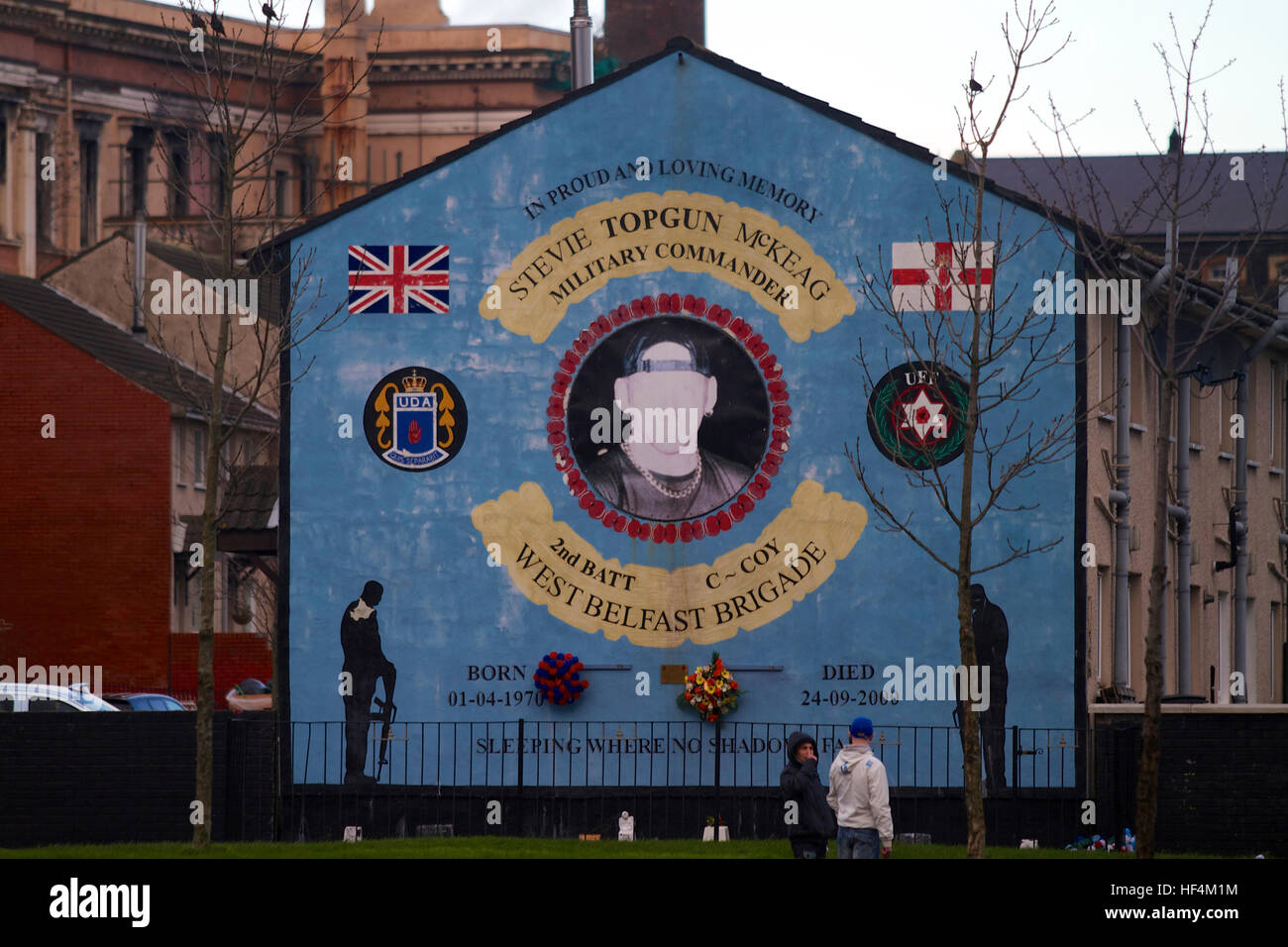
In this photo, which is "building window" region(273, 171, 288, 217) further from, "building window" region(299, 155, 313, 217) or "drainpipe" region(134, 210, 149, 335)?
"drainpipe" region(134, 210, 149, 335)

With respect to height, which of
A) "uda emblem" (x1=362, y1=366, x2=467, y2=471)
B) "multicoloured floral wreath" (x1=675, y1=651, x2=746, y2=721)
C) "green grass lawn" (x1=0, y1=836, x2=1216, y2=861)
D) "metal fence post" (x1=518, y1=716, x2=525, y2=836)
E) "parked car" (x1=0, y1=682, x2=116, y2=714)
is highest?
"uda emblem" (x1=362, y1=366, x2=467, y2=471)

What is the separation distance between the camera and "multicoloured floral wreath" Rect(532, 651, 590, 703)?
1048 inches

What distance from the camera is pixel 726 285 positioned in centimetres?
2720

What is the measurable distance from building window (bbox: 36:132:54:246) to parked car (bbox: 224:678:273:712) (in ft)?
115

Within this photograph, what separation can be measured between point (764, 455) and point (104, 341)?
93.3 feet

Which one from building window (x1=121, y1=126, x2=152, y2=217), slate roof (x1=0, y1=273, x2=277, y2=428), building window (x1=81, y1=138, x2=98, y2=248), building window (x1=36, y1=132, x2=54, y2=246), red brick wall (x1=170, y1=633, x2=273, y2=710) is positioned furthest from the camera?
building window (x1=121, y1=126, x2=152, y2=217)

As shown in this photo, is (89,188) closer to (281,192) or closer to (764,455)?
(281,192)

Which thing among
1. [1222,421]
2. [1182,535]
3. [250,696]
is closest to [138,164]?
[250,696]

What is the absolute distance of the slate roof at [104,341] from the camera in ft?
161

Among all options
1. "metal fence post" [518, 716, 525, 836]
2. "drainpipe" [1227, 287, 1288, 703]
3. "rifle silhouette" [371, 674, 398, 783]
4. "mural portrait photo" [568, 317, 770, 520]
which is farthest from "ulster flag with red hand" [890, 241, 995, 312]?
"drainpipe" [1227, 287, 1288, 703]

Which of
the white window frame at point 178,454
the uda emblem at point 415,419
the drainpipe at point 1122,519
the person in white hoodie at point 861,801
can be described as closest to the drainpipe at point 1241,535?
the drainpipe at point 1122,519

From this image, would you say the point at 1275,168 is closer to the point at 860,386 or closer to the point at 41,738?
the point at 860,386
